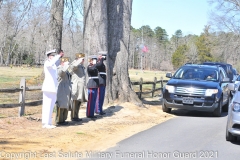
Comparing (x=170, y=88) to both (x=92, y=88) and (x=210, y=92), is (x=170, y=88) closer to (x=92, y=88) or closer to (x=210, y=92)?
(x=210, y=92)

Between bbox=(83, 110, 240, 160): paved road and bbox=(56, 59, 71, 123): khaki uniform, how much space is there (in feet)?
6.34

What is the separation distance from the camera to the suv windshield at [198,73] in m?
14.9

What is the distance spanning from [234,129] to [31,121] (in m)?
5.31

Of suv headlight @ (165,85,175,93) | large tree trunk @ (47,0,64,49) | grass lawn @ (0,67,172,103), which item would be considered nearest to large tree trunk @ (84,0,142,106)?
suv headlight @ (165,85,175,93)

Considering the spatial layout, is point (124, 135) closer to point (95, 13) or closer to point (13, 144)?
point (13, 144)

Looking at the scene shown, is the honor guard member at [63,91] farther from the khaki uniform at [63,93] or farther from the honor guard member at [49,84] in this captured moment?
the honor guard member at [49,84]

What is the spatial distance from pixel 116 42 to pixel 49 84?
5.87m

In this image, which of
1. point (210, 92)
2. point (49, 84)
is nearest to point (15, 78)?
point (210, 92)

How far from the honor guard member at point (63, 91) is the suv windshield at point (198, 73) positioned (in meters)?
5.96

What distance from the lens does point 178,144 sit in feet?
28.9

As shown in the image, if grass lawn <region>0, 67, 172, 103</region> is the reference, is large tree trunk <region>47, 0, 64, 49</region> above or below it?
above

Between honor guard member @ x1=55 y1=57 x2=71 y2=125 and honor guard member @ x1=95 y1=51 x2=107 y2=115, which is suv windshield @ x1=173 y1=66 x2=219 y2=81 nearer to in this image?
honor guard member @ x1=95 y1=51 x2=107 y2=115

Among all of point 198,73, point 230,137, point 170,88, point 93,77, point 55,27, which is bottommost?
point 230,137

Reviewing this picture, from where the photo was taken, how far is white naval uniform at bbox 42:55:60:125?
379 inches
